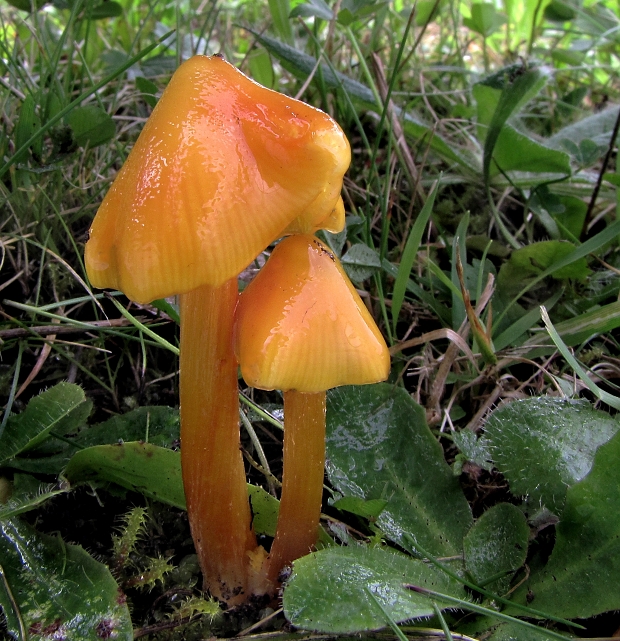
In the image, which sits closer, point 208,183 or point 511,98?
point 208,183

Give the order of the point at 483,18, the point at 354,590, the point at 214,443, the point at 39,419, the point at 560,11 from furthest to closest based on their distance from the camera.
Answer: the point at 483,18 < the point at 560,11 < the point at 39,419 < the point at 214,443 < the point at 354,590

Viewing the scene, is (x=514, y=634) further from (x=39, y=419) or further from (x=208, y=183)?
(x=39, y=419)

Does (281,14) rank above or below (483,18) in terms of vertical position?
above

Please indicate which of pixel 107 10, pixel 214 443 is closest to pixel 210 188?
pixel 214 443

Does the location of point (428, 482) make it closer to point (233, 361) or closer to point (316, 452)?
point (316, 452)

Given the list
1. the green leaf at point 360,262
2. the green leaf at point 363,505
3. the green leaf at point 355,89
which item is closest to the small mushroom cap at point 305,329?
the green leaf at point 363,505

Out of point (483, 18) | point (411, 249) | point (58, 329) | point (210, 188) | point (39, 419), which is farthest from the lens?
point (483, 18)

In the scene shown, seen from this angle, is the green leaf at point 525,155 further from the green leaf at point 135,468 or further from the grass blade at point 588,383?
the green leaf at point 135,468

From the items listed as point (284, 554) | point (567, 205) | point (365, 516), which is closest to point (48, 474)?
point (284, 554)

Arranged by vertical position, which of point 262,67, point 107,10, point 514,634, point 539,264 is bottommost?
point 514,634
